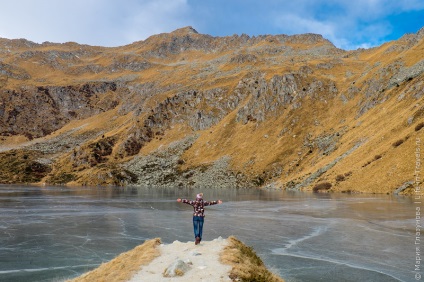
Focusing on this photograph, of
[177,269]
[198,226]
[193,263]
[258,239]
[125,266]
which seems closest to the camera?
[177,269]

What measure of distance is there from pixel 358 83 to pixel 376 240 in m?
146

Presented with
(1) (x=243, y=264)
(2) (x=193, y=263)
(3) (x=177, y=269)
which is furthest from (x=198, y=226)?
(3) (x=177, y=269)

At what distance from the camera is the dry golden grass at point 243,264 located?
1444cm

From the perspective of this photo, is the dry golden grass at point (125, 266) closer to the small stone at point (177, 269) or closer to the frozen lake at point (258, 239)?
the small stone at point (177, 269)

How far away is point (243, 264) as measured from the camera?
15.9m

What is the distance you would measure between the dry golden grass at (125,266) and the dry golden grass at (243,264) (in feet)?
12.6

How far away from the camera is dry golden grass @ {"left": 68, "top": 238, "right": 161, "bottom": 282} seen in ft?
52.0

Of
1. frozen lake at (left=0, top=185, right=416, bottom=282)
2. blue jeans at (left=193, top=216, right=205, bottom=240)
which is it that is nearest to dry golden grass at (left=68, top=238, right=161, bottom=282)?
blue jeans at (left=193, top=216, right=205, bottom=240)

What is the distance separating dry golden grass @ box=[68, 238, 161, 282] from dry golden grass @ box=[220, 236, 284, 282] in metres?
3.85

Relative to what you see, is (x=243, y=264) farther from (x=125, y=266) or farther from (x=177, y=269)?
(x=125, y=266)

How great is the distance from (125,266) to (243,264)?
5.64 metres

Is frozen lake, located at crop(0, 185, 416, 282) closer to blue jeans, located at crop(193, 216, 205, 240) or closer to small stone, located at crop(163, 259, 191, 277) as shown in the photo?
blue jeans, located at crop(193, 216, 205, 240)

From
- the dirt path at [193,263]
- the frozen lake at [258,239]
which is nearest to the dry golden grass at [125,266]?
the dirt path at [193,263]

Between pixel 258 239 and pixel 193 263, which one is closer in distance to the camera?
pixel 193 263
